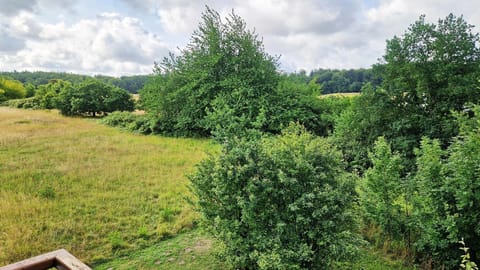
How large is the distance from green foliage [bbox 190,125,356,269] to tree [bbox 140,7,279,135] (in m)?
12.4

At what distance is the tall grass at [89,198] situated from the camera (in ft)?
16.4

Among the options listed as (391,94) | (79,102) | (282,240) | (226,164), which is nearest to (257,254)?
(282,240)

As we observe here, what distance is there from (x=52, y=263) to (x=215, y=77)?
54.4 ft

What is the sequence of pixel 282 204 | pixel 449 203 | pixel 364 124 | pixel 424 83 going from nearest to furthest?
pixel 282 204
pixel 449 203
pixel 424 83
pixel 364 124

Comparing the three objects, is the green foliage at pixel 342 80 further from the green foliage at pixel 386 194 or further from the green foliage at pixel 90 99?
the green foliage at pixel 386 194

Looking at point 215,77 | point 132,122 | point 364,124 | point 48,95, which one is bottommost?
point 132,122

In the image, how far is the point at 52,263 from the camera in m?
2.08

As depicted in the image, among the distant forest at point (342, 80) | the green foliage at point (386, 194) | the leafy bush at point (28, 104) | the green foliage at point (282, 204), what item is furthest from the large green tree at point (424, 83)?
the leafy bush at point (28, 104)

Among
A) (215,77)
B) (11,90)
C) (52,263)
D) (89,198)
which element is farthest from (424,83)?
(11,90)

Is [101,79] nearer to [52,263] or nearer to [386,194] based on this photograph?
[386,194]

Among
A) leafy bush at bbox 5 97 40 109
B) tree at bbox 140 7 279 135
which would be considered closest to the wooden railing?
tree at bbox 140 7 279 135

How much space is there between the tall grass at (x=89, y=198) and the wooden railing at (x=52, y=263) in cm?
285

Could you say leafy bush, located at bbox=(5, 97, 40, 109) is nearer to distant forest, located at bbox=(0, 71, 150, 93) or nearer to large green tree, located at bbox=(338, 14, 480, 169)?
distant forest, located at bbox=(0, 71, 150, 93)

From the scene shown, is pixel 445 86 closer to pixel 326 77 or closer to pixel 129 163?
pixel 129 163
